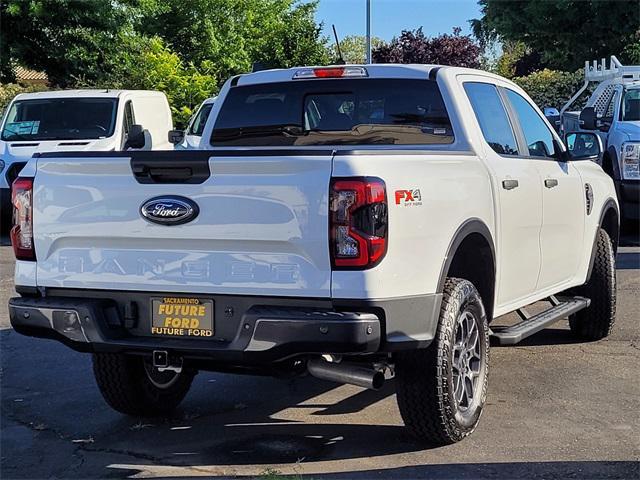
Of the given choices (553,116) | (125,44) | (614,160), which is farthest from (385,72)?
(125,44)

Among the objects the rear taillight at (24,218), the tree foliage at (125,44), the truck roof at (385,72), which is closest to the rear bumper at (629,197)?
the truck roof at (385,72)

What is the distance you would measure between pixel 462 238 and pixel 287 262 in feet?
3.42

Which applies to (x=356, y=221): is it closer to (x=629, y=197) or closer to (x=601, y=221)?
(x=601, y=221)

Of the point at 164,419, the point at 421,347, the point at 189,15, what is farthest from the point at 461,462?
the point at 189,15

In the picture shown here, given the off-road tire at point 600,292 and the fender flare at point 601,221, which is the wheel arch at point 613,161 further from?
the off-road tire at point 600,292

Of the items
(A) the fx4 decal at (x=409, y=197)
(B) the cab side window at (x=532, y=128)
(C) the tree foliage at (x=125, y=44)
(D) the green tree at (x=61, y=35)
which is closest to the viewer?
(A) the fx4 decal at (x=409, y=197)

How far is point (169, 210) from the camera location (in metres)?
4.57

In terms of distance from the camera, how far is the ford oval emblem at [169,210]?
179 inches

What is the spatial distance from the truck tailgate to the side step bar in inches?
69.0

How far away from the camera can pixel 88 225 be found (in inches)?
187

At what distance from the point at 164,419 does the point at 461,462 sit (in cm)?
185

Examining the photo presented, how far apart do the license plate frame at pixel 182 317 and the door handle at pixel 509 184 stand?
199 cm

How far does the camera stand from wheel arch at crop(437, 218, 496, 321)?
16.5ft

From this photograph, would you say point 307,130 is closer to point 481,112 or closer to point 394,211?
point 481,112
